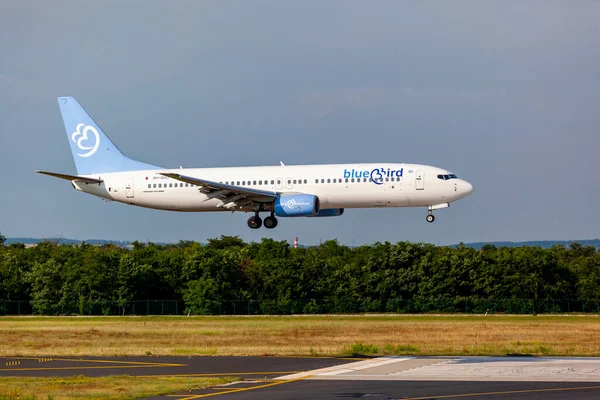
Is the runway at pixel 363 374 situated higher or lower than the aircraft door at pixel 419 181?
lower

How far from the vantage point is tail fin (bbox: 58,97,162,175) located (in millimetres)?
73250

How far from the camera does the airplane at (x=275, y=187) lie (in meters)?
61.2

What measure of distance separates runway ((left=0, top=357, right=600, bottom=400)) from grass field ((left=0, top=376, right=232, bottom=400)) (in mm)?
1176

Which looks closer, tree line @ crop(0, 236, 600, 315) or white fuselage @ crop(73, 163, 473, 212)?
white fuselage @ crop(73, 163, 473, 212)

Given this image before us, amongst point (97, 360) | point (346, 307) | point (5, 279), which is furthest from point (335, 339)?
point (5, 279)

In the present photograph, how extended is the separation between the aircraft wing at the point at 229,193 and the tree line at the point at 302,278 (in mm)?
36160

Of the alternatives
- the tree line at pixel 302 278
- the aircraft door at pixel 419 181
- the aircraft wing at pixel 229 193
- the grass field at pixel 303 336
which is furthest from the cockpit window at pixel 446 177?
the tree line at pixel 302 278

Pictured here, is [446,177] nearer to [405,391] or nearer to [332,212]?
[332,212]

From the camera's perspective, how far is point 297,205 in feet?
202

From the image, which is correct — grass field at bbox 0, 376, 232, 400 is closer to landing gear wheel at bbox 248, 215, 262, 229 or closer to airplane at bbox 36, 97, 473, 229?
airplane at bbox 36, 97, 473, 229

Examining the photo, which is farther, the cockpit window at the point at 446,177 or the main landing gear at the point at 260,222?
the main landing gear at the point at 260,222

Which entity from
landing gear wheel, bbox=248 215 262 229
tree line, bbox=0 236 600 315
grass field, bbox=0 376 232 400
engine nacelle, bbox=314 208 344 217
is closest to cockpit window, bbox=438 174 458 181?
engine nacelle, bbox=314 208 344 217

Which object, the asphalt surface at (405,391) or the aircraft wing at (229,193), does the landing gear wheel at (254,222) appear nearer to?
the aircraft wing at (229,193)

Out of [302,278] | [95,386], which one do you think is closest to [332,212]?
[95,386]
